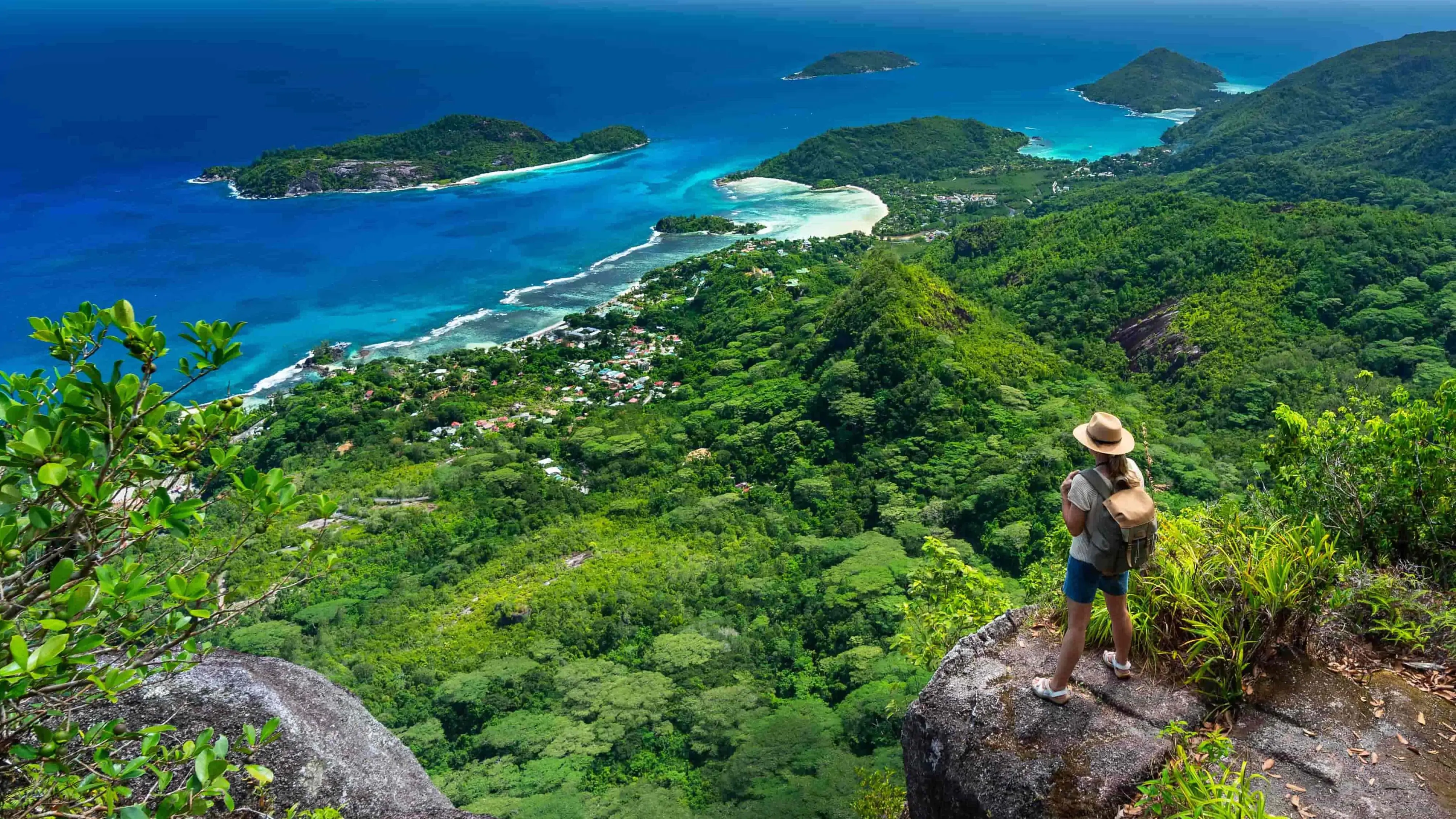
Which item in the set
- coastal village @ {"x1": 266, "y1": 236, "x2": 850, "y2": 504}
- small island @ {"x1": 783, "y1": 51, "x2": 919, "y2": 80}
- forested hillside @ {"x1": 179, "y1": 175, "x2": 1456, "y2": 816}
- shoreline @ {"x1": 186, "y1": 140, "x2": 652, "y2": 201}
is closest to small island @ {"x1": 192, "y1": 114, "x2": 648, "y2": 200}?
shoreline @ {"x1": 186, "y1": 140, "x2": 652, "y2": 201}

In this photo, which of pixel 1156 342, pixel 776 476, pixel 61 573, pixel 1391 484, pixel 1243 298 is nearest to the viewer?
pixel 61 573

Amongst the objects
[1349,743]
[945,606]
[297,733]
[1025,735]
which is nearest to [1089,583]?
[1025,735]

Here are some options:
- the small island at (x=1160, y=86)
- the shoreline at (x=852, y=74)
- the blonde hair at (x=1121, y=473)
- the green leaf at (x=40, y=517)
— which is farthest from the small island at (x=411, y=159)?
the blonde hair at (x=1121, y=473)

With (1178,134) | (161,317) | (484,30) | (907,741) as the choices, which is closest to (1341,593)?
(907,741)

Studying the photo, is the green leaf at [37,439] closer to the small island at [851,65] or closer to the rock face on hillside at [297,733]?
the rock face on hillside at [297,733]

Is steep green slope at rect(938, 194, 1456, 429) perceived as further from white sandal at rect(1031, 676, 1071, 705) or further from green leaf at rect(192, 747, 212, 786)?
green leaf at rect(192, 747, 212, 786)

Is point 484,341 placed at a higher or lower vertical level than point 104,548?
lower

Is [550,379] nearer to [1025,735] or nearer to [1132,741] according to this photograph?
[1025,735]
